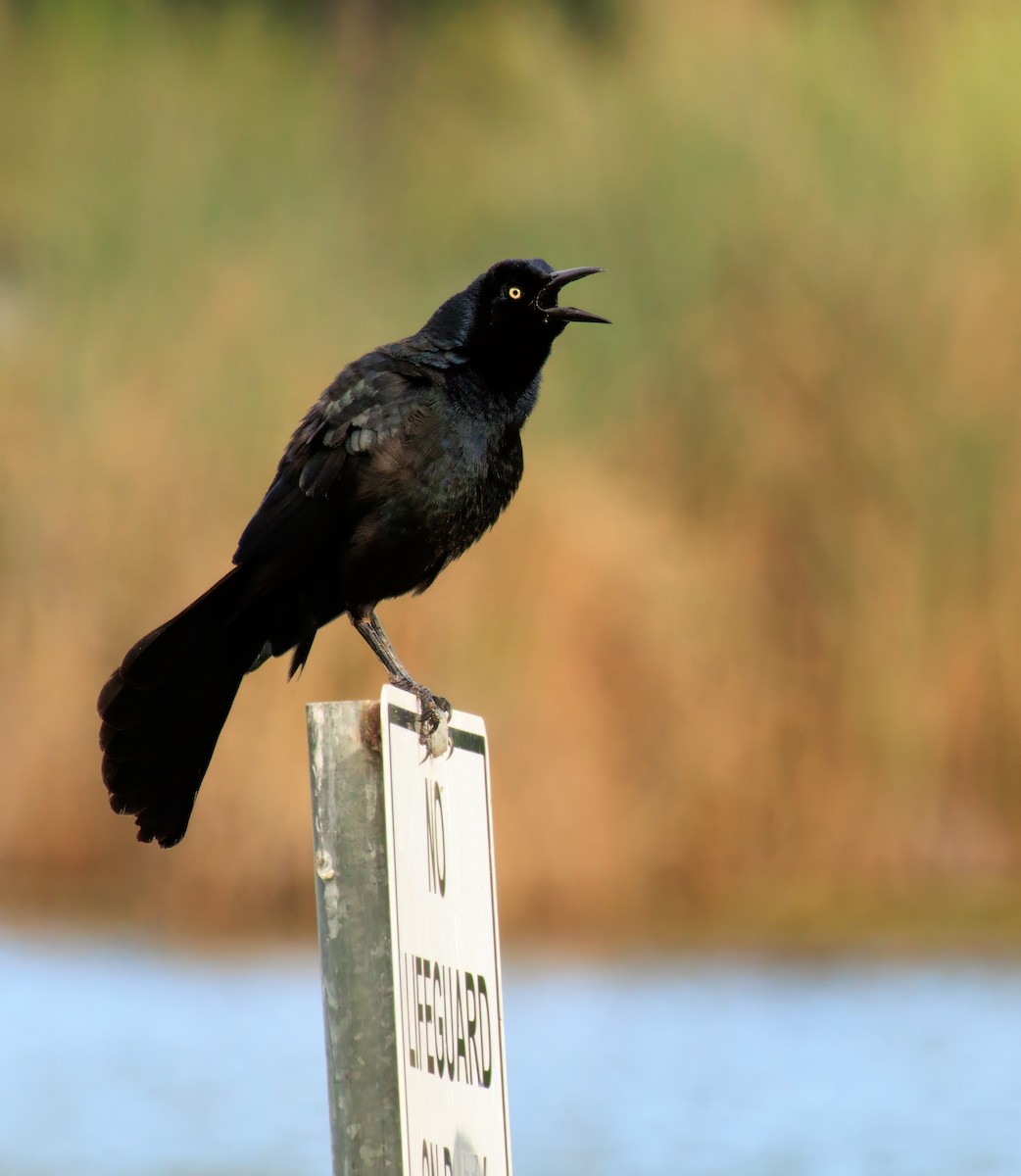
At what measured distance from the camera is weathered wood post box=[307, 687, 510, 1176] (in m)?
2.06

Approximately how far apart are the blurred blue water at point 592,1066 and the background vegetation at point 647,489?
0.79ft

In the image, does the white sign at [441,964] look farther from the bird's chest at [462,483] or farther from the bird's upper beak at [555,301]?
the bird's upper beak at [555,301]

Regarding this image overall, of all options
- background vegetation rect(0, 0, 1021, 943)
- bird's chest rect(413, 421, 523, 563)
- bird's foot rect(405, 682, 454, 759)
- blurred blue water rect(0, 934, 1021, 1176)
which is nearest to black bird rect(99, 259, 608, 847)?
bird's chest rect(413, 421, 523, 563)

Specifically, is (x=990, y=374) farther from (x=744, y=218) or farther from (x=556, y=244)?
(x=556, y=244)

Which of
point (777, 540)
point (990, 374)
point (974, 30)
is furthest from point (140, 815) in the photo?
point (974, 30)

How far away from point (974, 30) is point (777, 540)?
2926 millimetres

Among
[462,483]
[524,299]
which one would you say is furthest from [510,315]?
[462,483]

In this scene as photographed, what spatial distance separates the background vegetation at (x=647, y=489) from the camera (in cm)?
762

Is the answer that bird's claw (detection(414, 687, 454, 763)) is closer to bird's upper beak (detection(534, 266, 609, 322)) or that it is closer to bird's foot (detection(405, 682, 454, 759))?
bird's foot (detection(405, 682, 454, 759))

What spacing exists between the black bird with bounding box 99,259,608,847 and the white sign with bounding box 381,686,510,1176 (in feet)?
3.05

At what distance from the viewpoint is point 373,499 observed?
3.36m

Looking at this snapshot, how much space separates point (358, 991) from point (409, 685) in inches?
40.3

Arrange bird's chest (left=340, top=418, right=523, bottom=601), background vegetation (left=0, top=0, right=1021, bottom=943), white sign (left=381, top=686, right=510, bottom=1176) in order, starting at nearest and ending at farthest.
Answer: white sign (left=381, top=686, right=510, bottom=1176), bird's chest (left=340, top=418, right=523, bottom=601), background vegetation (left=0, top=0, right=1021, bottom=943)

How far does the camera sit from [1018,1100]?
6609 mm
